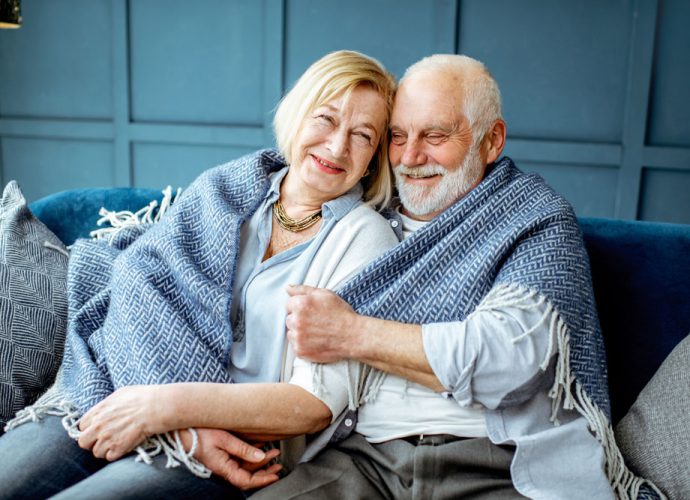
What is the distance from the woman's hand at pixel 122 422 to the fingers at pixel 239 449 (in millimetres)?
127

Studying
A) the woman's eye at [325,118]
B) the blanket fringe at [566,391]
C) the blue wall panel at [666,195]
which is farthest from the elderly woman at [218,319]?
the blue wall panel at [666,195]

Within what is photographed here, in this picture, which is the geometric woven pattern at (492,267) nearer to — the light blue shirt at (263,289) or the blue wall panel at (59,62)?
the light blue shirt at (263,289)

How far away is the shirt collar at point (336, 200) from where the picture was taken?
1.75m

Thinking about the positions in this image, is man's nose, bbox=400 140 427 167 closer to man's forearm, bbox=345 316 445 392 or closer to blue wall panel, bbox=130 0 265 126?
man's forearm, bbox=345 316 445 392

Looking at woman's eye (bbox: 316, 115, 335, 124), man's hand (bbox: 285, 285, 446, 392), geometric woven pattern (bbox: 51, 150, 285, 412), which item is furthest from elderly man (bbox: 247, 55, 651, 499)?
woman's eye (bbox: 316, 115, 335, 124)

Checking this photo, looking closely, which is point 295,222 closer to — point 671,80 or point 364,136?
point 364,136

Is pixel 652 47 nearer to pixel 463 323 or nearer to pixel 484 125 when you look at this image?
pixel 484 125

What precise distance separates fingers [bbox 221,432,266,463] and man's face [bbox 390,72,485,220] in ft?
2.26

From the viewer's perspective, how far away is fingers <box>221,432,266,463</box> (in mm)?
1476

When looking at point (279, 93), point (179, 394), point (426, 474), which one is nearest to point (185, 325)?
point (179, 394)

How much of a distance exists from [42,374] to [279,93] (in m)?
2.72

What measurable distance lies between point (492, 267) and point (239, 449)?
2.12ft

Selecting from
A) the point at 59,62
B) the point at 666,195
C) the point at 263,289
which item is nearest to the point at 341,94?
the point at 263,289

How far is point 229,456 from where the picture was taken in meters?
1.48
